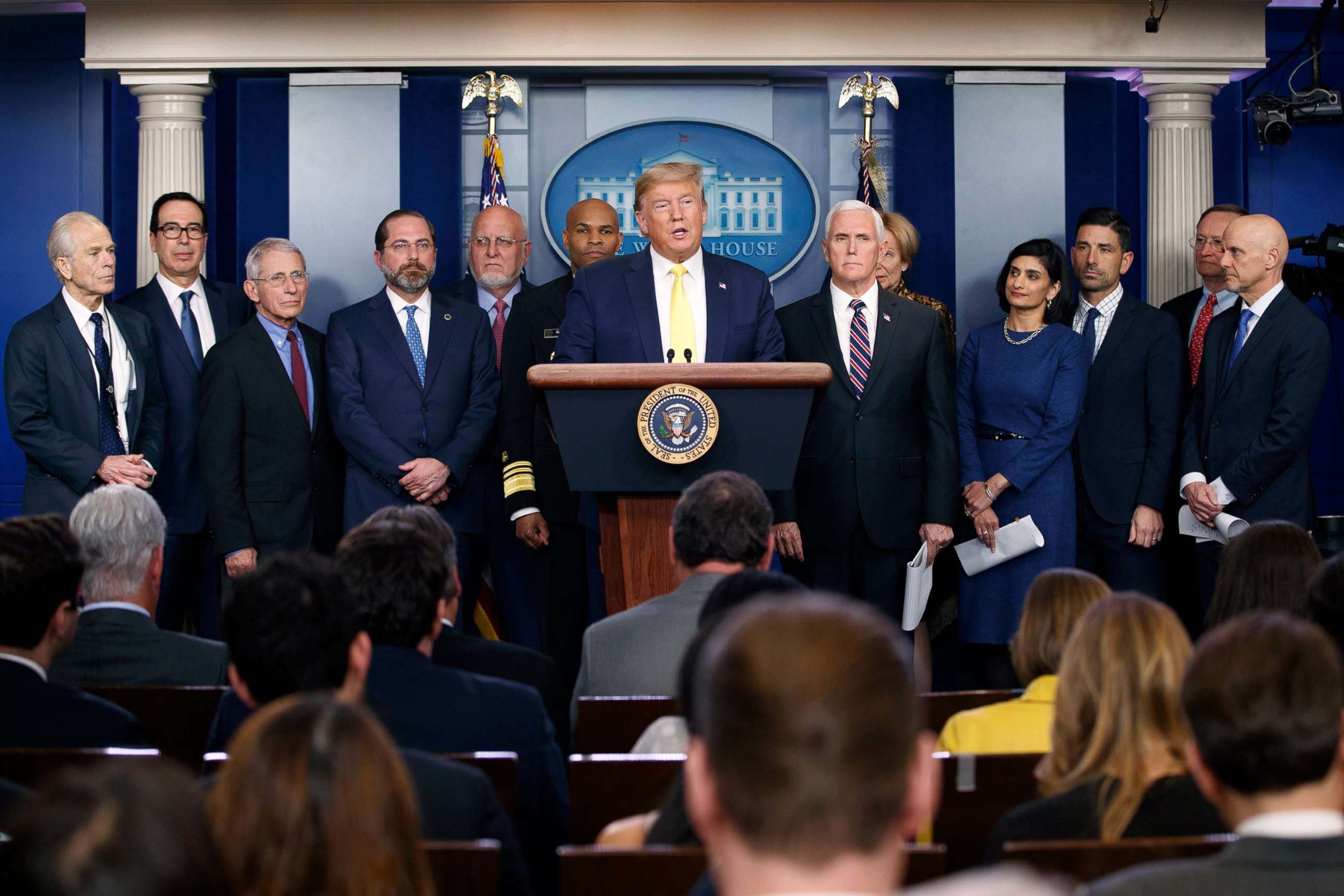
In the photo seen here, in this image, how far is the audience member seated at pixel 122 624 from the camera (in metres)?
2.88

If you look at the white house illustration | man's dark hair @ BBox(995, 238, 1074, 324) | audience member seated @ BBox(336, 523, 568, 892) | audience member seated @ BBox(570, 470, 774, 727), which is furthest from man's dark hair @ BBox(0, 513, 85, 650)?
the white house illustration

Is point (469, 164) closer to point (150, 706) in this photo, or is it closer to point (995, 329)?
point (995, 329)

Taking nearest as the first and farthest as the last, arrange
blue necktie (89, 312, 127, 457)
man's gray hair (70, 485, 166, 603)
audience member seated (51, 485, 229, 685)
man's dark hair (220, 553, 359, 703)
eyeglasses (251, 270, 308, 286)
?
man's dark hair (220, 553, 359, 703) → audience member seated (51, 485, 229, 685) → man's gray hair (70, 485, 166, 603) → blue necktie (89, 312, 127, 457) → eyeglasses (251, 270, 308, 286)

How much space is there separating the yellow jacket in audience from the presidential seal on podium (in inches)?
47.6

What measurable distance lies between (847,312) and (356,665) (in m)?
2.92

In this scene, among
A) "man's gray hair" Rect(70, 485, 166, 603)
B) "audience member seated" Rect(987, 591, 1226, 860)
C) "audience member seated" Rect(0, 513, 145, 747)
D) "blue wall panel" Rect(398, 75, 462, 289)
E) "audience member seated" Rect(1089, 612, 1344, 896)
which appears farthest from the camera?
"blue wall panel" Rect(398, 75, 462, 289)

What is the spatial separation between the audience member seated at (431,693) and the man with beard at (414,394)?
2246 millimetres

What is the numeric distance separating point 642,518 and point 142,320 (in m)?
2.33

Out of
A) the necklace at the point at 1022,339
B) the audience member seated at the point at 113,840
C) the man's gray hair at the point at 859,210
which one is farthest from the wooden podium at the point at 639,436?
the audience member seated at the point at 113,840

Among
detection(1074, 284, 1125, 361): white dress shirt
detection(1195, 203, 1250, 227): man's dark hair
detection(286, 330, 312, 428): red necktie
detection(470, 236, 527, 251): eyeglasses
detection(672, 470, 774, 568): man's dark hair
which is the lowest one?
detection(672, 470, 774, 568): man's dark hair

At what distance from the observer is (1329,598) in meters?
2.39

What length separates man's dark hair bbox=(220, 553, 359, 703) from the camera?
1.96 meters

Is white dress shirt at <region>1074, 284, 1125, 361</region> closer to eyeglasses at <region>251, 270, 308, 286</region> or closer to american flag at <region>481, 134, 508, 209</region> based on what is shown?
american flag at <region>481, 134, 508, 209</region>

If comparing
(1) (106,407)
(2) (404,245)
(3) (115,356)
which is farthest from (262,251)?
(1) (106,407)
